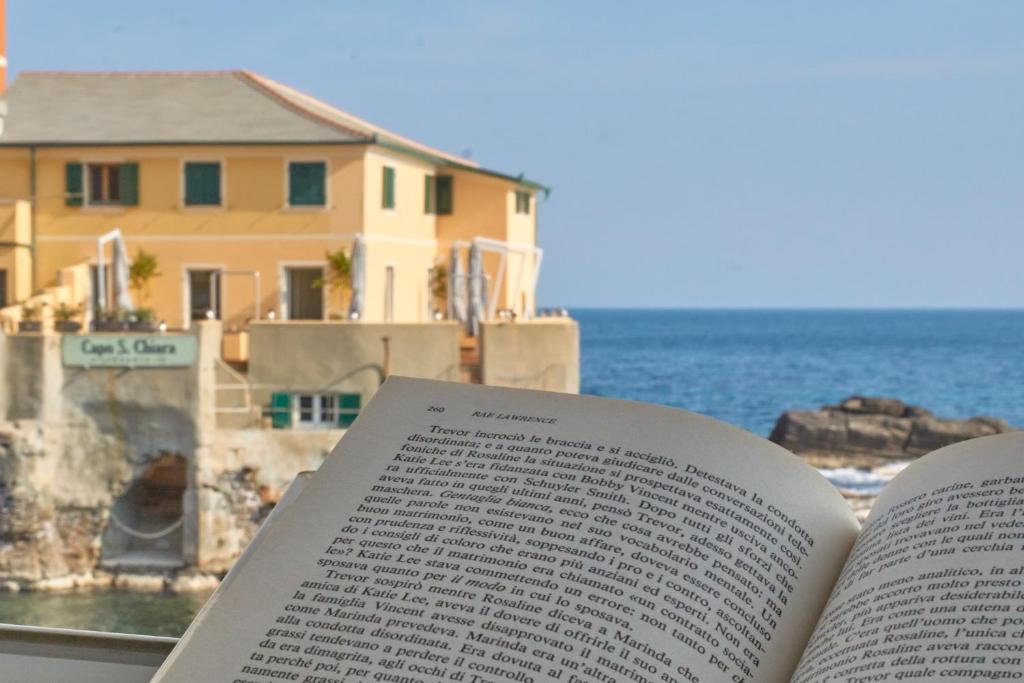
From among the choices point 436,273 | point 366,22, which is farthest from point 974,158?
point 436,273

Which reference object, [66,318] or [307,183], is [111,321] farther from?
[307,183]

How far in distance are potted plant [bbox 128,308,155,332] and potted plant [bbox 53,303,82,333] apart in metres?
0.42

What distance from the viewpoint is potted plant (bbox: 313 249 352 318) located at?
1391cm

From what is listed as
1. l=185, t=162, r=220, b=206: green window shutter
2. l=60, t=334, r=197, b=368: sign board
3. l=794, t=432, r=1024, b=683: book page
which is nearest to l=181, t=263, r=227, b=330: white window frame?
l=185, t=162, r=220, b=206: green window shutter

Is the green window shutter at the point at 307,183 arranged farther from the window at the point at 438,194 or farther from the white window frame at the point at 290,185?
the window at the point at 438,194

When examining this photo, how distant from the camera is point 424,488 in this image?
3.14 feet

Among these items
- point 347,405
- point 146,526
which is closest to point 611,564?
point 146,526

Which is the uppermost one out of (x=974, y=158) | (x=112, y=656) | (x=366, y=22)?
(x=366, y=22)

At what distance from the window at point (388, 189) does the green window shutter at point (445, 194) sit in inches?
55.8

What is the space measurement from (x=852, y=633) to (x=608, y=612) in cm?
13

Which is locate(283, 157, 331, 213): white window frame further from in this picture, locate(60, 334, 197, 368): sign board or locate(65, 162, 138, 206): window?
locate(60, 334, 197, 368): sign board

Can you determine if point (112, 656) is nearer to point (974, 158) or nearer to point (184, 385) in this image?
point (184, 385)

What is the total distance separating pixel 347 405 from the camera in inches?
505

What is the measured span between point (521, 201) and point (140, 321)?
18.3 feet
